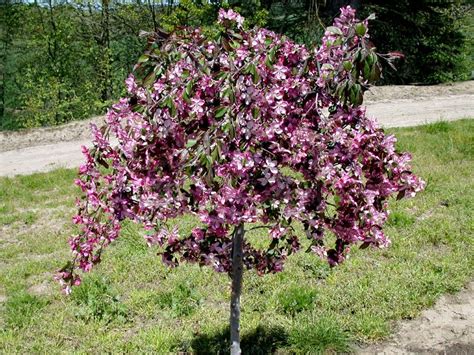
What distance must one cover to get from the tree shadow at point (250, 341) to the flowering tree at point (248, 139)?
1.67 m

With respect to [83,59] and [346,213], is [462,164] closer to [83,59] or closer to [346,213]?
[346,213]

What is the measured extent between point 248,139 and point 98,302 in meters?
3.20

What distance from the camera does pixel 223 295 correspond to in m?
5.48

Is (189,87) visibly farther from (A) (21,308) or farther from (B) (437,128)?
(B) (437,128)

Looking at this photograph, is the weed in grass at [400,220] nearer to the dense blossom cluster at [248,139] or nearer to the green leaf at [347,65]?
the dense blossom cluster at [248,139]

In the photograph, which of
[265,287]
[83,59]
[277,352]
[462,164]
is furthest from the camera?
[83,59]

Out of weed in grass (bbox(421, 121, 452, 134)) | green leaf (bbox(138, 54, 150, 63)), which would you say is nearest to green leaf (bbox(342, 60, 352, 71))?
green leaf (bbox(138, 54, 150, 63))

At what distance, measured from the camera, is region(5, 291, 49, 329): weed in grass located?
5.13 meters

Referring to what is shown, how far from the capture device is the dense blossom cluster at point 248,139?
9.43ft

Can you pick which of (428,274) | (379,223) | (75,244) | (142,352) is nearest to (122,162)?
(75,244)

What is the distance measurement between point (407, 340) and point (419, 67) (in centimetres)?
1957

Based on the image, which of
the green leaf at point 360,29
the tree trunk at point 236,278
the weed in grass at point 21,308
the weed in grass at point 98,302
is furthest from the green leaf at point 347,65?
the weed in grass at point 21,308

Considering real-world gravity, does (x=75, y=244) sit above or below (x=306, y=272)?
above

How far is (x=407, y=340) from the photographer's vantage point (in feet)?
15.2
